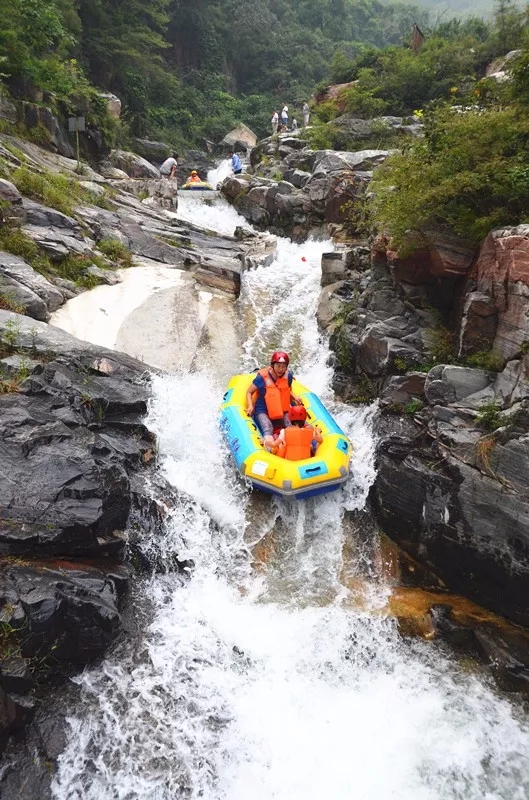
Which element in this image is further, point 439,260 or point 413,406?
point 439,260

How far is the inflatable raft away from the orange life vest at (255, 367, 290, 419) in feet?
0.99

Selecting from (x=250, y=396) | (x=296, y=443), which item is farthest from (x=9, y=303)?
(x=296, y=443)

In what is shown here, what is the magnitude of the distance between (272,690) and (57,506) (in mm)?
2322

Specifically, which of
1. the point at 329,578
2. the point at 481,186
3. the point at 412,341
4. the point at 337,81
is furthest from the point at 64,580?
the point at 337,81

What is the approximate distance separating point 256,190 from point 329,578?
1369cm

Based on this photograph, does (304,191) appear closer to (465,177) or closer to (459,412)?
(465,177)

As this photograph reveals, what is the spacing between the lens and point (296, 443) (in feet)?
18.6

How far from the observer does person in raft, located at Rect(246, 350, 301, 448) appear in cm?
623

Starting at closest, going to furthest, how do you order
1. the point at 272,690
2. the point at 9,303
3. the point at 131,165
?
1. the point at 272,690
2. the point at 9,303
3. the point at 131,165

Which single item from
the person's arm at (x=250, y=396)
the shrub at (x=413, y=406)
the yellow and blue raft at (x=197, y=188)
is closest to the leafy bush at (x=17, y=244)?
the person's arm at (x=250, y=396)

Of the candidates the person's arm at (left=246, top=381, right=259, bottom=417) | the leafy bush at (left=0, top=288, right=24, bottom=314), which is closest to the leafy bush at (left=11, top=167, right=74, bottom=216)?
the leafy bush at (left=0, top=288, right=24, bottom=314)

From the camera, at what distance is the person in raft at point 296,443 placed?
5.65 m

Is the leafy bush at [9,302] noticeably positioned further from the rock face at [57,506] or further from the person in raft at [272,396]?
the person in raft at [272,396]

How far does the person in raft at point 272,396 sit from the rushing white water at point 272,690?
0.85m
